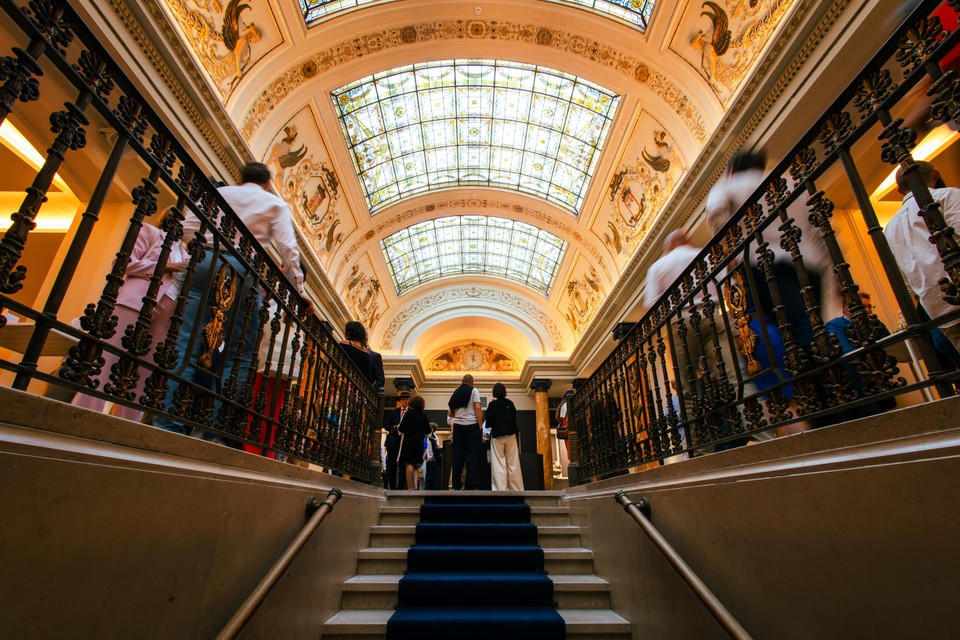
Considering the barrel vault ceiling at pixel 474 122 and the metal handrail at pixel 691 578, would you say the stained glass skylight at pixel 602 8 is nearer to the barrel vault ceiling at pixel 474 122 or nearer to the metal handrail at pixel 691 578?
the barrel vault ceiling at pixel 474 122

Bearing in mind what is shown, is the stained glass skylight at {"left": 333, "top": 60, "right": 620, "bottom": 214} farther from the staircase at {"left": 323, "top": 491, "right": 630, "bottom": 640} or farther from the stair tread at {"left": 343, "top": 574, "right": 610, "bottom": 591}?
the stair tread at {"left": 343, "top": 574, "right": 610, "bottom": 591}

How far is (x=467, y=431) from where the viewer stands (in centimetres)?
710

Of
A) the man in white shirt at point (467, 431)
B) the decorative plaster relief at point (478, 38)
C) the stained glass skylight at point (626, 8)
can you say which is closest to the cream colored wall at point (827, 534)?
the man in white shirt at point (467, 431)

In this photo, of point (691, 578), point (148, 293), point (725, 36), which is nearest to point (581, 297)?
point (725, 36)

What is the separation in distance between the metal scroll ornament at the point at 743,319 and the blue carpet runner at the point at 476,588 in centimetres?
193

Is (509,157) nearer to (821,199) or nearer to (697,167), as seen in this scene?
(697,167)

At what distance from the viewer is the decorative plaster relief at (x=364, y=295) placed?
46.7ft

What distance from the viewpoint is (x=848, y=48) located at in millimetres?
5281

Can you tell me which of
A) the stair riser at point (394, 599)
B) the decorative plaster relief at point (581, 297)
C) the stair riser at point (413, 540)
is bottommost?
the stair riser at point (394, 599)

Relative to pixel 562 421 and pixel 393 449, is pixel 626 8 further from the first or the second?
pixel 562 421

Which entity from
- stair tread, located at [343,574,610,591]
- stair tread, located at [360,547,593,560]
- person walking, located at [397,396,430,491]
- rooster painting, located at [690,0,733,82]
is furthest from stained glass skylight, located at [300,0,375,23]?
stair tread, located at [343,574,610,591]

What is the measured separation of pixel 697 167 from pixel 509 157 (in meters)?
6.39

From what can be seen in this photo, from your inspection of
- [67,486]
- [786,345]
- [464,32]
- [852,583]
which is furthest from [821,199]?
[464,32]

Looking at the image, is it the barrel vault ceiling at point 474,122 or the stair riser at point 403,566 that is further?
the barrel vault ceiling at point 474,122
